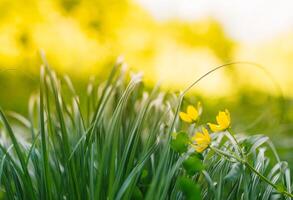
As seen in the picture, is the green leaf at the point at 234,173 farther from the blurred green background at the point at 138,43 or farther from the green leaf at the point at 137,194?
the blurred green background at the point at 138,43

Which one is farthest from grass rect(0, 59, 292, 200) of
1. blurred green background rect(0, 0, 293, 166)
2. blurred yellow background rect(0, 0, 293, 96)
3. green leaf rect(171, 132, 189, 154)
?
blurred yellow background rect(0, 0, 293, 96)

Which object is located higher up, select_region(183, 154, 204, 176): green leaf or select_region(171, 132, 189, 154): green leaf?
select_region(171, 132, 189, 154): green leaf

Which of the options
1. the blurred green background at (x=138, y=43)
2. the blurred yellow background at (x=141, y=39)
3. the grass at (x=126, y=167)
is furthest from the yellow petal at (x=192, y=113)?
the blurred yellow background at (x=141, y=39)

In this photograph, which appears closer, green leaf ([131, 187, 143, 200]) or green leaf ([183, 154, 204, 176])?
green leaf ([183, 154, 204, 176])

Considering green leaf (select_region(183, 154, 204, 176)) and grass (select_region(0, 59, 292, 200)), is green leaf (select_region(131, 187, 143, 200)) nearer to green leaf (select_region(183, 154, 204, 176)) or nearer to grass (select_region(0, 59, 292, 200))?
grass (select_region(0, 59, 292, 200))

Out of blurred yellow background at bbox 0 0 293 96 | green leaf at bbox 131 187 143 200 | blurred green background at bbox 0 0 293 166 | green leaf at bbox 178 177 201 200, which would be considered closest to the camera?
green leaf at bbox 178 177 201 200

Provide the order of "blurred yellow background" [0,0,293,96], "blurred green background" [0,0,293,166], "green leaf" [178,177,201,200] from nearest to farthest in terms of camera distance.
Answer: "green leaf" [178,177,201,200]
"blurred green background" [0,0,293,166]
"blurred yellow background" [0,0,293,96]

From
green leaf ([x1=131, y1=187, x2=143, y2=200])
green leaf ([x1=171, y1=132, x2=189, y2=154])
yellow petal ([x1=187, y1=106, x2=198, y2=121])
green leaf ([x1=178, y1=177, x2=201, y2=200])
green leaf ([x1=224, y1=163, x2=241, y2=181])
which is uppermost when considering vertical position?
yellow petal ([x1=187, y1=106, x2=198, y2=121])
